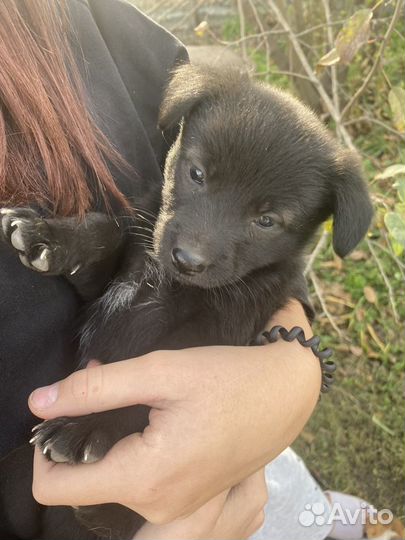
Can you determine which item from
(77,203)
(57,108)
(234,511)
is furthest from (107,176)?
(234,511)

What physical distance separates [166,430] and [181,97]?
37.3 inches

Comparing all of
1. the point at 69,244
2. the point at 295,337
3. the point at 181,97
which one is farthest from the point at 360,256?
the point at 69,244

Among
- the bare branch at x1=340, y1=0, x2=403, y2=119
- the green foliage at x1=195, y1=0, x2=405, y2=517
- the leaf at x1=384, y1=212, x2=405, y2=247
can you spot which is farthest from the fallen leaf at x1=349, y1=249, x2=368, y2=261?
the leaf at x1=384, y1=212, x2=405, y2=247

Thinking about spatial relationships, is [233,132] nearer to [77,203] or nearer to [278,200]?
[278,200]

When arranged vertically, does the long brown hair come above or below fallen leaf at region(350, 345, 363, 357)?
above

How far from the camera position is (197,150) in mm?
1587

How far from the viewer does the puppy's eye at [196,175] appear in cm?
160

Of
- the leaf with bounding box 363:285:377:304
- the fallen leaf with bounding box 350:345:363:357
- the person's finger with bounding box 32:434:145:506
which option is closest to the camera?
the person's finger with bounding box 32:434:145:506

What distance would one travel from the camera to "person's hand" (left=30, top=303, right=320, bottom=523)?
127cm

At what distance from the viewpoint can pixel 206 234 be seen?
154cm

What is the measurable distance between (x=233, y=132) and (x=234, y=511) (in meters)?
1.09

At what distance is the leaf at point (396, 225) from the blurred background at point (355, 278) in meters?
0.64

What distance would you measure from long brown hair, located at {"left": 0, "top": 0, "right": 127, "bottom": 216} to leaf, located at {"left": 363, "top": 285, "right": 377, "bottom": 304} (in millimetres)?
2518

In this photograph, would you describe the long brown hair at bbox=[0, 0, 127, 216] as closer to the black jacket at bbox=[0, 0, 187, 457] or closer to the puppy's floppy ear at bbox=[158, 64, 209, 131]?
the black jacket at bbox=[0, 0, 187, 457]
